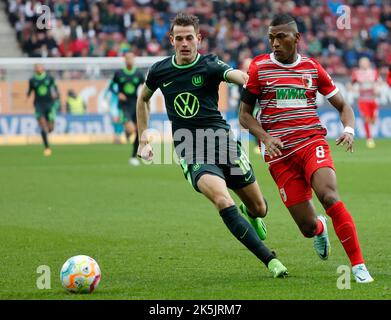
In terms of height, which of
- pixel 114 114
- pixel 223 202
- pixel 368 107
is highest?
pixel 223 202

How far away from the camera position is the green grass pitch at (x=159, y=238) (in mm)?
7672

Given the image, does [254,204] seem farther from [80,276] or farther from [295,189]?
[80,276]

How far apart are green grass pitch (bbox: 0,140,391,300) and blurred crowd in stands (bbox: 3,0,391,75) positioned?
1363cm

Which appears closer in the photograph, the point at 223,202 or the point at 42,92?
the point at 223,202

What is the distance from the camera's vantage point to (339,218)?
798 cm

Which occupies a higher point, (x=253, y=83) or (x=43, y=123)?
(x=253, y=83)

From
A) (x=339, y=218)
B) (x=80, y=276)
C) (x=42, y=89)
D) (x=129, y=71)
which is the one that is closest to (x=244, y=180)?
(x=339, y=218)

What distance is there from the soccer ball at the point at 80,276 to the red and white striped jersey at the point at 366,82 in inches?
878

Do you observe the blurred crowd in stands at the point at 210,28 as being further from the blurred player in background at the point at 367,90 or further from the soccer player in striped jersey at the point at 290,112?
the soccer player in striped jersey at the point at 290,112

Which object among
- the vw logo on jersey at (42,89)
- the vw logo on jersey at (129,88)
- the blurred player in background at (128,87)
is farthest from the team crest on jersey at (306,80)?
the vw logo on jersey at (42,89)

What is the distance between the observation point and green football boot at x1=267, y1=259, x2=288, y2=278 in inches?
318

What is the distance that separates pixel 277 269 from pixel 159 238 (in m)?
3.19
